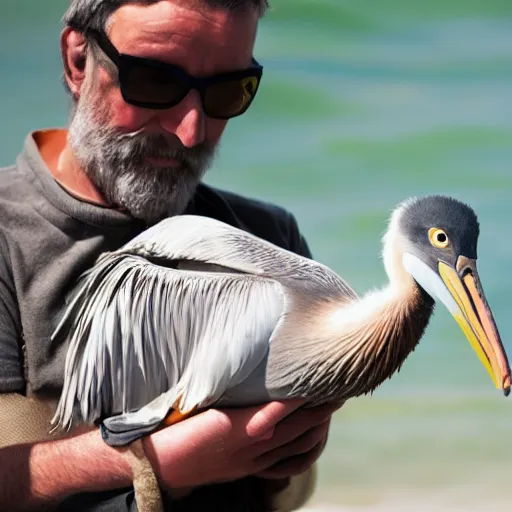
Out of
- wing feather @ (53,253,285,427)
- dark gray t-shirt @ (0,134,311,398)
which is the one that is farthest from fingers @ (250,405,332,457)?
dark gray t-shirt @ (0,134,311,398)

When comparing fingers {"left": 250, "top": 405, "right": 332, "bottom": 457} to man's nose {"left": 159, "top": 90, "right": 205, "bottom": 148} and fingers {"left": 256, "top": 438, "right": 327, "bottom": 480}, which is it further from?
man's nose {"left": 159, "top": 90, "right": 205, "bottom": 148}

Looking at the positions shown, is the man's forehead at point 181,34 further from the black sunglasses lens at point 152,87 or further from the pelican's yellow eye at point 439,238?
the pelican's yellow eye at point 439,238

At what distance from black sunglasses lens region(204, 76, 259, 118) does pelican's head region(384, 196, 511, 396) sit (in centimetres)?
38

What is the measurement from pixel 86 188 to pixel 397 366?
64 cm

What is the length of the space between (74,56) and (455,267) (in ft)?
2.59

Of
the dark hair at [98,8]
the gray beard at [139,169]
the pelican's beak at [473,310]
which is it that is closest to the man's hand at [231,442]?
the pelican's beak at [473,310]

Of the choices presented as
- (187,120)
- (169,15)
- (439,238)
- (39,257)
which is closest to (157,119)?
(187,120)

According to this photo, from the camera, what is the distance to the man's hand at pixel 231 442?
5.15ft

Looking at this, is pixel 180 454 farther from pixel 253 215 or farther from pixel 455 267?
pixel 253 215

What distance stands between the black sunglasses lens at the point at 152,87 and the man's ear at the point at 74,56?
189 mm

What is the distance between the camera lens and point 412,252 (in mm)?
1594

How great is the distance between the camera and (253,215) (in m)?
2.07

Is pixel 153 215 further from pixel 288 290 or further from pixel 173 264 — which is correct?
pixel 288 290

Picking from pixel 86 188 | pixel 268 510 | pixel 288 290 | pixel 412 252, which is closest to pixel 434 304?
pixel 412 252
